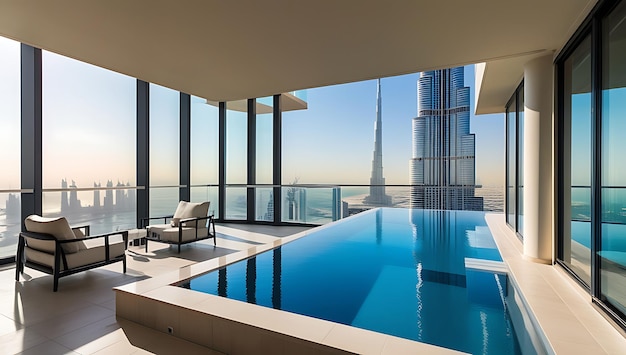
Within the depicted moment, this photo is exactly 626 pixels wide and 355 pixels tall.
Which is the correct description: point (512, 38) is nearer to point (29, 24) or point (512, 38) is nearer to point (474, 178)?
point (29, 24)

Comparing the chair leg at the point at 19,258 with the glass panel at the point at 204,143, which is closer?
the chair leg at the point at 19,258

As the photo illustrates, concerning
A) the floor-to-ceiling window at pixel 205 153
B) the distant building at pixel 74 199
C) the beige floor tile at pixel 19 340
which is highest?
the floor-to-ceiling window at pixel 205 153

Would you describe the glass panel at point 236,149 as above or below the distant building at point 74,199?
above

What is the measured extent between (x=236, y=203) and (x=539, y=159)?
6533 mm

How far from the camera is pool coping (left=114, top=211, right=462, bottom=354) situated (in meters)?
1.70

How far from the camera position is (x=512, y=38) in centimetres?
289

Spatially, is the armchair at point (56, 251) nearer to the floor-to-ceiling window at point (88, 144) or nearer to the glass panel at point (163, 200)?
the floor-to-ceiling window at point (88, 144)

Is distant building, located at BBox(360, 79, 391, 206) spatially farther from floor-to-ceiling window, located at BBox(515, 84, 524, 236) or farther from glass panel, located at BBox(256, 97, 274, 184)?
floor-to-ceiling window, located at BBox(515, 84, 524, 236)

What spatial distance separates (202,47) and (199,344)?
9.38 ft

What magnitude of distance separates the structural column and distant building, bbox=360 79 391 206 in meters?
4.86

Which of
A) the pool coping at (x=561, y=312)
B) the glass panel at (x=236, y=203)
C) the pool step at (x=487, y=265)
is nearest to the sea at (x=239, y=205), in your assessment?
the glass panel at (x=236, y=203)

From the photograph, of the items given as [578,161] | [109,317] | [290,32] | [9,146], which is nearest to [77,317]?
[109,317]

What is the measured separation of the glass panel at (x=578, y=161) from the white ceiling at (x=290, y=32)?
0.37 m

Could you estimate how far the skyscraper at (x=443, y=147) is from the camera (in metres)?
7.98
